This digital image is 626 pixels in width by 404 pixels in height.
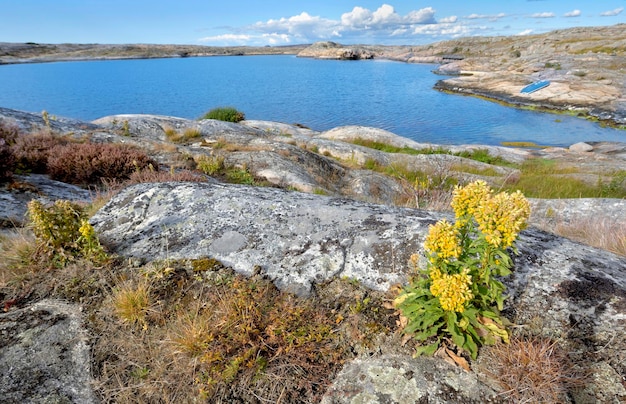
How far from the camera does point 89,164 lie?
9.29 metres

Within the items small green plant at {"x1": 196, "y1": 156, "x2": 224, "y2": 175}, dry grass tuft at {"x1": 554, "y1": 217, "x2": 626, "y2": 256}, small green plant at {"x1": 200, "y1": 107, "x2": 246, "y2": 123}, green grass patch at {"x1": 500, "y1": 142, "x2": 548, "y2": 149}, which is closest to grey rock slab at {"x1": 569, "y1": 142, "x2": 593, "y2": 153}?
green grass patch at {"x1": 500, "y1": 142, "x2": 548, "y2": 149}

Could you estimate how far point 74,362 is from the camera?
292 centimetres

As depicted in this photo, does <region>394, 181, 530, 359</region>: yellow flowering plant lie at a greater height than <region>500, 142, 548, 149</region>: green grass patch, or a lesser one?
greater

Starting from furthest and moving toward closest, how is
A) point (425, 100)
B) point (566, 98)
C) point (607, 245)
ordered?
point (425, 100) < point (566, 98) < point (607, 245)

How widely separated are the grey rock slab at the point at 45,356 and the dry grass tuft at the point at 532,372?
330 centimetres

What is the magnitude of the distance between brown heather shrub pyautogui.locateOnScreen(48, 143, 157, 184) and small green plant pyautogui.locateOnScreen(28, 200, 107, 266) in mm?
5091

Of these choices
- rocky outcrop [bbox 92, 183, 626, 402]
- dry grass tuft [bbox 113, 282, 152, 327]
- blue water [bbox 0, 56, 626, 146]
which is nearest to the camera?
rocky outcrop [bbox 92, 183, 626, 402]

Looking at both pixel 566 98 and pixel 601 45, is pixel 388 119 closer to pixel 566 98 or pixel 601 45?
pixel 566 98

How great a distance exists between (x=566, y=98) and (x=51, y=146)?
7069 cm

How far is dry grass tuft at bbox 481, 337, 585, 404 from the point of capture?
2.47 metres

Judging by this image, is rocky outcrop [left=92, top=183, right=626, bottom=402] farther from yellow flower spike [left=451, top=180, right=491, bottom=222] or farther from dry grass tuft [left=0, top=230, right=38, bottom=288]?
yellow flower spike [left=451, top=180, right=491, bottom=222]

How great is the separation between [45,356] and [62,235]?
5.35 ft

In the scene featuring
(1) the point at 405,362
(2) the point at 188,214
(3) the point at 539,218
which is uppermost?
(2) the point at 188,214

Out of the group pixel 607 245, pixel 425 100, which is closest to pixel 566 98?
pixel 425 100
